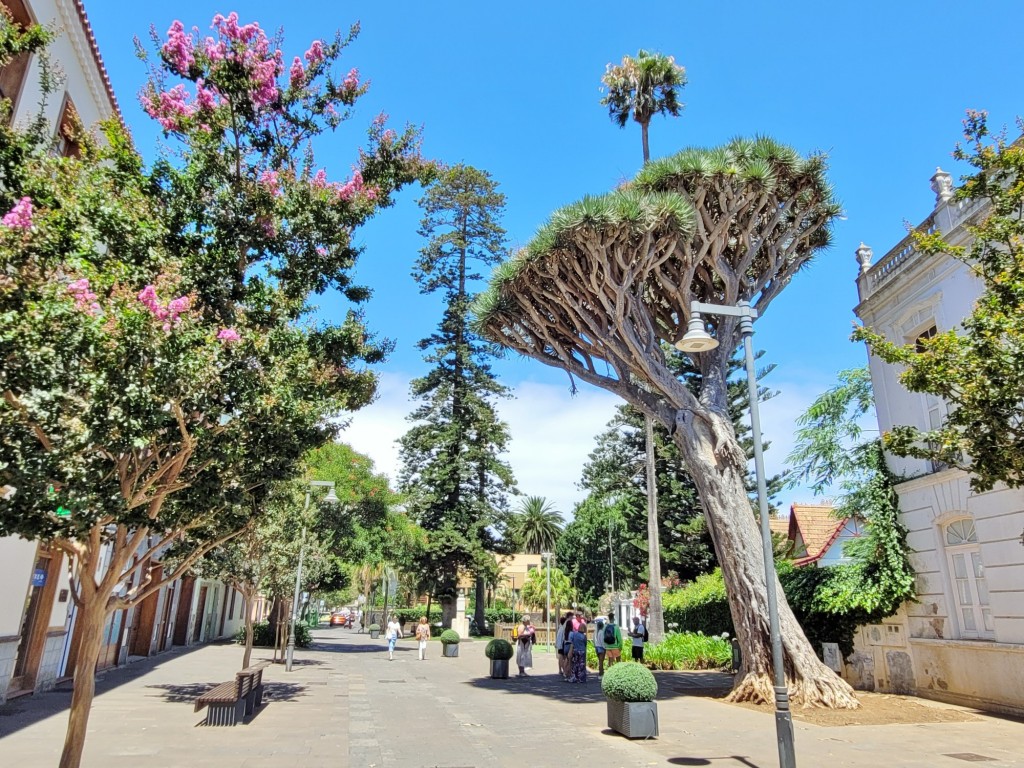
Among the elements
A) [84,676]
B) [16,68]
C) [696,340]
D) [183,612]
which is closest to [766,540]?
[696,340]

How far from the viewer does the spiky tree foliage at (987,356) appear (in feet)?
25.2

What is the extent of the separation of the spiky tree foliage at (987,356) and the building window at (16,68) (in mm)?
13955

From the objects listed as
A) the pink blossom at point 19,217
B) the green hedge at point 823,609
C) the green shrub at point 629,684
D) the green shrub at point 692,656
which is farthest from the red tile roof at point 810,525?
the pink blossom at point 19,217

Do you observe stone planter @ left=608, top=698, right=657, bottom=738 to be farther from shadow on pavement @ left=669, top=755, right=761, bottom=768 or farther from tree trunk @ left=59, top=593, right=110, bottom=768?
tree trunk @ left=59, top=593, right=110, bottom=768

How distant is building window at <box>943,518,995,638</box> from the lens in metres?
13.1

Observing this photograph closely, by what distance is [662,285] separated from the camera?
617 inches

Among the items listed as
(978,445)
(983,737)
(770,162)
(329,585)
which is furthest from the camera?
(329,585)

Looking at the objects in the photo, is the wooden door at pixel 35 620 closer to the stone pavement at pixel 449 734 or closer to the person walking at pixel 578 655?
the stone pavement at pixel 449 734

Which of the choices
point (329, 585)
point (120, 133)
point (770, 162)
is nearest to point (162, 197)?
point (120, 133)

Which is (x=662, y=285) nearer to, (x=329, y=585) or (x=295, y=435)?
(x=295, y=435)

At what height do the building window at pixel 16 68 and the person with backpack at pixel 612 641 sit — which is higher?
the building window at pixel 16 68

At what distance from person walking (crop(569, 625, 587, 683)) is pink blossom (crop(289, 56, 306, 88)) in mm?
14419

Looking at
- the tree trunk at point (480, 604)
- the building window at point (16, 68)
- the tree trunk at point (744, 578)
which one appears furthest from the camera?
the tree trunk at point (480, 604)

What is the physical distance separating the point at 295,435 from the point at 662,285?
399 inches
